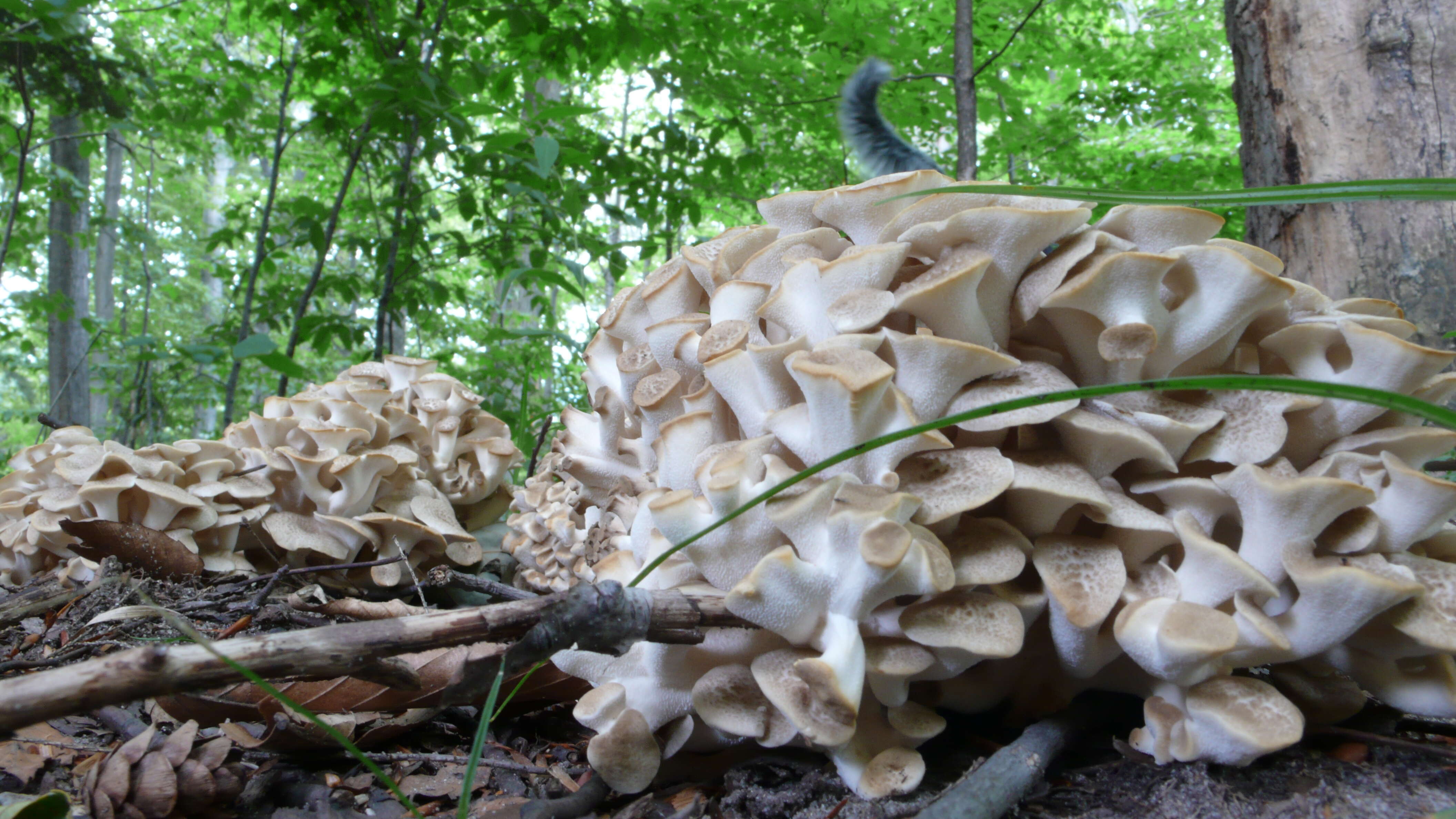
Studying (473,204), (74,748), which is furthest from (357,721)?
(473,204)

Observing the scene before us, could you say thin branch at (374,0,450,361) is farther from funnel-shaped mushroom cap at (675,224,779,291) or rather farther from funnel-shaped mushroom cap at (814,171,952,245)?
funnel-shaped mushroom cap at (814,171,952,245)

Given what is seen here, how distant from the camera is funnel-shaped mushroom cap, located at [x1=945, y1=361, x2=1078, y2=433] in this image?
1174 millimetres

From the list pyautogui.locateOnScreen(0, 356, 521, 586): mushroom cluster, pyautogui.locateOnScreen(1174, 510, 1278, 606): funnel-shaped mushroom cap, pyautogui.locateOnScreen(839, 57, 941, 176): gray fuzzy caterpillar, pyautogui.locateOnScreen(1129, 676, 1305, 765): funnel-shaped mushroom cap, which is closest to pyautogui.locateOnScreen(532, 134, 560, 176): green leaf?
pyautogui.locateOnScreen(0, 356, 521, 586): mushroom cluster

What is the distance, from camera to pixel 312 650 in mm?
867

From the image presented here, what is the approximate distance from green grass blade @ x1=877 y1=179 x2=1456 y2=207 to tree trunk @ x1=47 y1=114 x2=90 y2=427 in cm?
844

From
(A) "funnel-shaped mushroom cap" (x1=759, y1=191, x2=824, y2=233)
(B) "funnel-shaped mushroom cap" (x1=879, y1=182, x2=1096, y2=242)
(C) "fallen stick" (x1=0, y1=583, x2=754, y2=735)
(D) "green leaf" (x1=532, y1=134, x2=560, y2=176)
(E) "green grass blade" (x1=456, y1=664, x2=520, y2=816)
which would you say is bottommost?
(E) "green grass blade" (x1=456, y1=664, x2=520, y2=816)

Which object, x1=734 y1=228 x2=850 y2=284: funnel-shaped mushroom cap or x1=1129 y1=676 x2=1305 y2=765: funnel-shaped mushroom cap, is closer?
x1=1129 y1=676 x2=1305 y2=765: funnel-shaped mushroom cap

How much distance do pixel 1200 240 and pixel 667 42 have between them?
4.47 meters

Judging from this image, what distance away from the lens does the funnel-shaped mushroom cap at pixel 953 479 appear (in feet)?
3.68

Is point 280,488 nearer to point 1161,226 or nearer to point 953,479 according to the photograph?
point 953,479

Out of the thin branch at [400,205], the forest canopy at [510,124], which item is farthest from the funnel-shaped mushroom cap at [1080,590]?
the thin branch at [400,205]

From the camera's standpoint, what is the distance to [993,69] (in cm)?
579

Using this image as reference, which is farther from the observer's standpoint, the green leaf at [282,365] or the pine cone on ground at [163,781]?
the green leaf at [282,365]

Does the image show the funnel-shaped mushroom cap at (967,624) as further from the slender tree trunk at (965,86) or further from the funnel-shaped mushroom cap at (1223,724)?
the slender tree trunk at (965,86)
